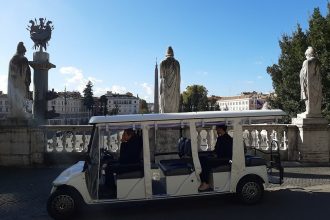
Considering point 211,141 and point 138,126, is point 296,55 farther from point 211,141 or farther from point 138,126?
point 138,126

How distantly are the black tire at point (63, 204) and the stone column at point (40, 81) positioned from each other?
10000 millimetres

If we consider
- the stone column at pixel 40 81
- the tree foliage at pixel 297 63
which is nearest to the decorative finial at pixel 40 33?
the stone column at pixel 40 81

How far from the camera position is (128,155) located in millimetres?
7883

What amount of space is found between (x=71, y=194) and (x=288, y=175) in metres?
6.52

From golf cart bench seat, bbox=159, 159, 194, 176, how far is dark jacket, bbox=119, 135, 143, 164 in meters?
0.61

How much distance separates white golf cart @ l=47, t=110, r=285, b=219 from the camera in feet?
24.6

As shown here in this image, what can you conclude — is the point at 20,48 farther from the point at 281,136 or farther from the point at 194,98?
the point at 194,98

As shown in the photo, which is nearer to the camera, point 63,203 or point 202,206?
point 63,203

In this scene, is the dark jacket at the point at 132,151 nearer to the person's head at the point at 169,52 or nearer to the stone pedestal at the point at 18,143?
the stone pedestal at the point at 18,143

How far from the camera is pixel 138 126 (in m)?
7.75

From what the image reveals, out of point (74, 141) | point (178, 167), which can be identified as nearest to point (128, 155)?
point (178, 167)

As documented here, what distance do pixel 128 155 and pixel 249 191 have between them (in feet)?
8.34

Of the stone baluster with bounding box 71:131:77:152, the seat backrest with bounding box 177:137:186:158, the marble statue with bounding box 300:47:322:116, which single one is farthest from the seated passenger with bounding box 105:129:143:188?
the marble statue with bounding box 300:47:322:116

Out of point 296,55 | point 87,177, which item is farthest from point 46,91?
point 296,55
